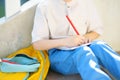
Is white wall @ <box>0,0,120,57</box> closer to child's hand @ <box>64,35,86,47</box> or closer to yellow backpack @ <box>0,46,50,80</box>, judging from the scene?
yellow backpack @ <box>0,46,50,80</box>

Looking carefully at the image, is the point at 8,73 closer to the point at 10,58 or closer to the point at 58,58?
the point at 10,58

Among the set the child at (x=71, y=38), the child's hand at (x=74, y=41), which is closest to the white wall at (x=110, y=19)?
the child at (x=71, y=38)

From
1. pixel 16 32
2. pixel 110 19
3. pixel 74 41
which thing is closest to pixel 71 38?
pixel 74 41

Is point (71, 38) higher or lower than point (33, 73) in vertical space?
higher

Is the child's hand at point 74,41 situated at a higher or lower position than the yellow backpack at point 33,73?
higher

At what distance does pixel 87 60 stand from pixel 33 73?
0.91 ft

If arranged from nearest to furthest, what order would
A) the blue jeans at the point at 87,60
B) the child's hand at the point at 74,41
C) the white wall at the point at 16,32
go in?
the blue jeans at the point at 87,60 < the child's hand at the point at 74,41 < the white wall at the point at 16,32

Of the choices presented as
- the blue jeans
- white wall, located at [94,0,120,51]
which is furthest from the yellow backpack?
white wall, located at [94,0,120,51]

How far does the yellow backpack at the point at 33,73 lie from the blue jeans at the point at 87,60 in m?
0.04

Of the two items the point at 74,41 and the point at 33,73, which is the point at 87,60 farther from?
the point at 33,73

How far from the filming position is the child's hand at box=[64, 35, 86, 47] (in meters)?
1.38

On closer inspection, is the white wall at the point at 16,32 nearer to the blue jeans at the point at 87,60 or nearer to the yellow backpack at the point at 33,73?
the yellow backpack at the point at 33,73

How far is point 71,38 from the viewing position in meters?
1.40

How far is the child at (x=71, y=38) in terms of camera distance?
129cm
